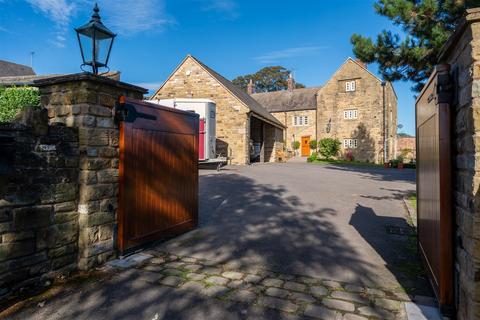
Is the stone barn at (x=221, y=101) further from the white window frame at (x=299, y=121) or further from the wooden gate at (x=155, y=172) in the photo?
the wooden gate at (x=155, y=172)

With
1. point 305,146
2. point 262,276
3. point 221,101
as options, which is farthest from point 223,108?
point 305,146

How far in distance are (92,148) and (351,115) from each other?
30752 millimetres

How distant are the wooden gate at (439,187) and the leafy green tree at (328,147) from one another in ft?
88.7

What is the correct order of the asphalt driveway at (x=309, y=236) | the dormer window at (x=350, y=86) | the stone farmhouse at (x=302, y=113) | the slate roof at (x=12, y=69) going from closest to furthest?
the asphalt driveway at (x=309, y=236), the stone farmhouse at (x=302, y=113), the slate roof at (x=12, y=69), the dormer window at (x=350, y=86)

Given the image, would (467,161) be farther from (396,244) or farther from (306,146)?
(306,146)

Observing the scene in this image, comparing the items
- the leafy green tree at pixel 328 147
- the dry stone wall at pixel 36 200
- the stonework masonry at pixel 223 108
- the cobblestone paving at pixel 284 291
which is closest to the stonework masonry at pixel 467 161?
the cobblestone paving at pixel 284 291

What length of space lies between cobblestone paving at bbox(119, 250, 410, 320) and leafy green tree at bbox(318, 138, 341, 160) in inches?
1075

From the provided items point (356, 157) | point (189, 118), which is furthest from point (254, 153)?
point (189, 118)

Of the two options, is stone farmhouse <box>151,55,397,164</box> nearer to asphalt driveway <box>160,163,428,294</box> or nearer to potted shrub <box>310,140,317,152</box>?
potted shrub <box>310,140,317,152</box>

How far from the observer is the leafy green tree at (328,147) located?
98.4 feet

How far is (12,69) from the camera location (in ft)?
96.6

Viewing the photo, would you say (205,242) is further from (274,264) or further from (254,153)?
(254,153)

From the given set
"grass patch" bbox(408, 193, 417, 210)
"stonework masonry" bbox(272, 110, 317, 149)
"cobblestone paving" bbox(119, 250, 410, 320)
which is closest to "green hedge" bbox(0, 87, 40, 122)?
"cobblestone paving" bbox(119, 250, 410, 320)

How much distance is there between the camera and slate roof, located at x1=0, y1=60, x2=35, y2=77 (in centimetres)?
2798
